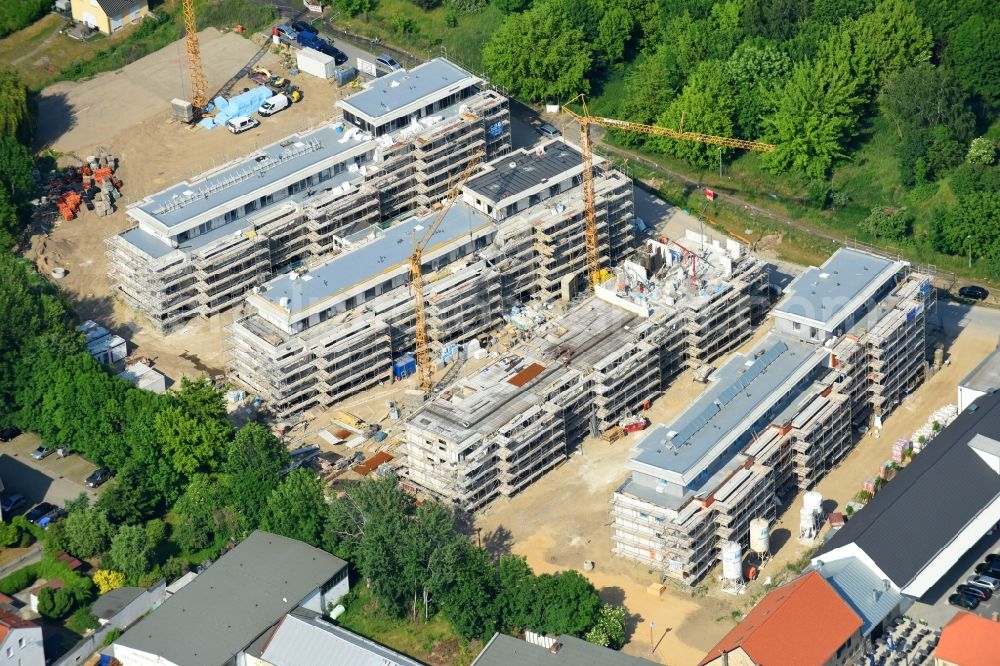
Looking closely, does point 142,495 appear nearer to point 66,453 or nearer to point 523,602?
point 66,453

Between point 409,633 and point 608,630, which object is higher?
point 608,630

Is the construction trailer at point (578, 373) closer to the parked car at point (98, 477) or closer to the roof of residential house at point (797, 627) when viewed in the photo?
the roof of residential house at point (797, 627)

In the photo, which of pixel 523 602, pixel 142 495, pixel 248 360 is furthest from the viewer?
pixel 248 360

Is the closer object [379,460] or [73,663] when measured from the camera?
[73,663]

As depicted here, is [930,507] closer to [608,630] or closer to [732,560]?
[732,560]

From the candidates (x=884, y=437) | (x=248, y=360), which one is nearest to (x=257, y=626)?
(x=248, y=360)

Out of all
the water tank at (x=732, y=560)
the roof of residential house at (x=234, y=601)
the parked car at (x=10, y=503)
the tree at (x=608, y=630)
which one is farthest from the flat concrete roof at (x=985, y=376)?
the parked car at (x=10, y=503)

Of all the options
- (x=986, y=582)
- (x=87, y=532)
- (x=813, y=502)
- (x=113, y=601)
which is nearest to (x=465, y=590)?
(x=113, y=601)
